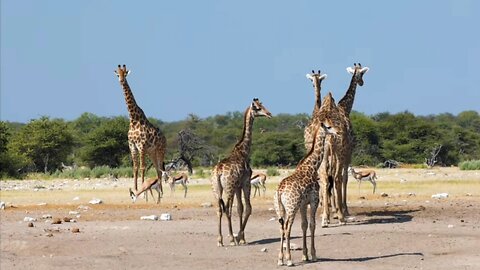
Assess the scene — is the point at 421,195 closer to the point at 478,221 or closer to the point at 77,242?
the point at 478,221

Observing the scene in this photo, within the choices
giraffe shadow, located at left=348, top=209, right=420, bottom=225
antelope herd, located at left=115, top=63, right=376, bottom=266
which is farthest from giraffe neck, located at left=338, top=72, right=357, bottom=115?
giraffe shadow, located at left=348, top=209, right=420, bottom=225

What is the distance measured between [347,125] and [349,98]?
5.19 feet

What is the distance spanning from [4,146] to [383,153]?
63.5ft

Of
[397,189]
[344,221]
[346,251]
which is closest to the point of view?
[346,251]

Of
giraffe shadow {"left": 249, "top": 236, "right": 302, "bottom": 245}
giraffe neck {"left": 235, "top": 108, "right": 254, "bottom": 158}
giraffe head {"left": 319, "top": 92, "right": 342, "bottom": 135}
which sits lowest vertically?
giraffe shadow {"left": 249, "top": 236, "right": 302, "bottom": 245}

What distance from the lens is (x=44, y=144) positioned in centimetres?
4775

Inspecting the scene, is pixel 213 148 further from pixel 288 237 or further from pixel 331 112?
pixel 288 237

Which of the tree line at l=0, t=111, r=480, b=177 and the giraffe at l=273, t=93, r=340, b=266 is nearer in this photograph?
the giraffe at l=273, t=93, r=340, b=266

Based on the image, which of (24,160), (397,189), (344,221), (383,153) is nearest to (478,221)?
(344,221)

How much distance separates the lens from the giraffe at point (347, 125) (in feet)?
64.1

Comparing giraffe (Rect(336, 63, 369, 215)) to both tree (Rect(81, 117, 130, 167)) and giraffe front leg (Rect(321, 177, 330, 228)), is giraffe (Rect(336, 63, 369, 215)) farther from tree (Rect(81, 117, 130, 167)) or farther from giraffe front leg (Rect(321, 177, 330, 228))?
tree (Rect(81, 117, 130, 167))

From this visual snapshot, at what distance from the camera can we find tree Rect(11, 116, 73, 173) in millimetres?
47688

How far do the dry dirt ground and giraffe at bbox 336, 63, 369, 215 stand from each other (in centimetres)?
62

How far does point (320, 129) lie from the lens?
53.3 feet
